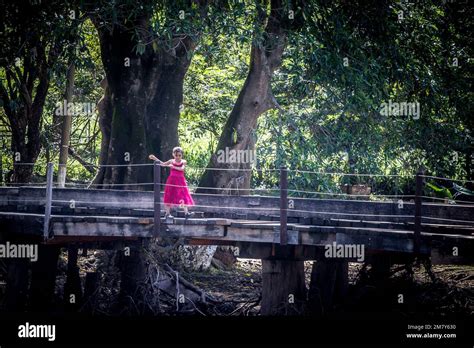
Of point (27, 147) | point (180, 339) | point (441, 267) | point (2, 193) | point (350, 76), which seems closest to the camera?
point (180, 339)

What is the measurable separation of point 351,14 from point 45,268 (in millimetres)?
9296

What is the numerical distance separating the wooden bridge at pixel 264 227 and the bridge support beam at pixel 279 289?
2cm

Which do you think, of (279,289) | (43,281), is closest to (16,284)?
Result: (43,281)

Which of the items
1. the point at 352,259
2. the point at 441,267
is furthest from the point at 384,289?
the point at 441,267

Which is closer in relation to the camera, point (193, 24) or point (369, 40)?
point (193, 24)

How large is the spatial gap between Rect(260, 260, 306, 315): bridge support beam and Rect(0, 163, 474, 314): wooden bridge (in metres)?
0.02

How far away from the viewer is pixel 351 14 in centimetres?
1692

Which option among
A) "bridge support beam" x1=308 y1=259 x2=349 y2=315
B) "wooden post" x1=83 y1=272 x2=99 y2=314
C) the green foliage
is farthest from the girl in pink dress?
"bridge support beam" x1=308 y1=259 x2=349 y2=315

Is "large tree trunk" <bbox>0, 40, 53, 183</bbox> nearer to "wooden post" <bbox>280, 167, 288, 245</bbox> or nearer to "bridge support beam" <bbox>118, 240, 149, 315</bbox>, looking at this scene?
"bridge support beam" <bbox>118, 240, 149, 315</bbox>

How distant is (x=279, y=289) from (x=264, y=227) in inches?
101

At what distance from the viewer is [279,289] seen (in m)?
14.0

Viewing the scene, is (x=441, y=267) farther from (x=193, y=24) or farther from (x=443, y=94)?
(x=193, y=24)

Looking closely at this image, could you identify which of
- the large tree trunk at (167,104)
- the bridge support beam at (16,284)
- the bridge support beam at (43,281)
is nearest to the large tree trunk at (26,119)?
the large tree trunk at (167,104)

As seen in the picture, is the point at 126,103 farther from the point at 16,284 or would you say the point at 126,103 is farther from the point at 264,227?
the point at 264,227
